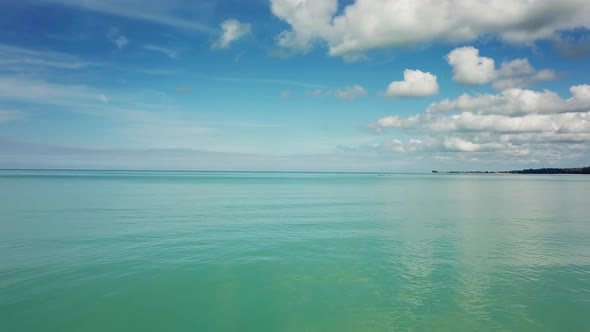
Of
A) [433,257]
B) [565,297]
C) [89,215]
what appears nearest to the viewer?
[565,297]

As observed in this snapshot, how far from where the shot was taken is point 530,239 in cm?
2400

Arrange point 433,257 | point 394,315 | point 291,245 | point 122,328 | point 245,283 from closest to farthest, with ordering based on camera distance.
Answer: point 122,328
point 394,315
point 245,283
point 433,257
point 291,245

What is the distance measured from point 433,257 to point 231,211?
23.6 meters

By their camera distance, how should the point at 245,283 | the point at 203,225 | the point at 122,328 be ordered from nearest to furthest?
the point at 122,328 < the point at 245,283 < the point at 203,225

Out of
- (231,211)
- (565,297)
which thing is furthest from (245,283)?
(231,211)

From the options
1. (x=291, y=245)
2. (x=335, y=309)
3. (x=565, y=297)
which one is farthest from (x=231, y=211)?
(x=565, y=297)

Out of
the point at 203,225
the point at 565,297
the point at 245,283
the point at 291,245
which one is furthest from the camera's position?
the point at 203,225

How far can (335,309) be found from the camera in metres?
12.6

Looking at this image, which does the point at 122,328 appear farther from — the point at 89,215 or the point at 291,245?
the point at 89,215

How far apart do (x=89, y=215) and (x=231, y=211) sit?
13.4m

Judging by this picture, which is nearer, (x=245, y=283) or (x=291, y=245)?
(x=245, y=283)

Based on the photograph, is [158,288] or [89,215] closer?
[158,288]

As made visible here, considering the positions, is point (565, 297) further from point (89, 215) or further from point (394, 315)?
point (89, 215)

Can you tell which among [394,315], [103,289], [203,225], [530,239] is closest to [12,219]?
[203,225]
